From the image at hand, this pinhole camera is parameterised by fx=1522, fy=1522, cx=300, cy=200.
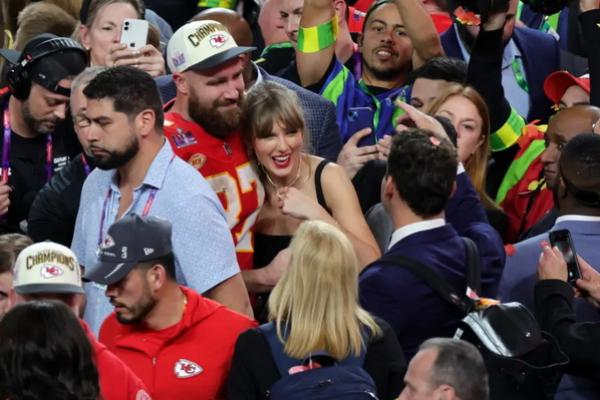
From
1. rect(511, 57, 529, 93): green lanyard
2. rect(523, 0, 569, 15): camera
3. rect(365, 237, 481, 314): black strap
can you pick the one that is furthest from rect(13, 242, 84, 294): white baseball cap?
rect(511, 57, 529, 93): green lanyard

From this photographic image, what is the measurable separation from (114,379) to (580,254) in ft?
6.78

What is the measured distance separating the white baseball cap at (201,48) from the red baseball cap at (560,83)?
188cm

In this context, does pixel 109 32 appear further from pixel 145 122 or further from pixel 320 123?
pixel 145 122

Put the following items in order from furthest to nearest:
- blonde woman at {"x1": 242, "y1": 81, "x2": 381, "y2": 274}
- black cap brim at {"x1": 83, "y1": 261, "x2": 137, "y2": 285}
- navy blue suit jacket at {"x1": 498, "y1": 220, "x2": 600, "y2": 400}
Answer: blonde woman at {"x1": 242, "y1": 81, "x2": 381, "y2": 274} → navy blue suit jacket at {"x1": 498, "y1": 220, "x2": 600, "y2": 400} → black cap brim at {"x1": 83, "y1": 261, "x2": 137, "y2": 285}

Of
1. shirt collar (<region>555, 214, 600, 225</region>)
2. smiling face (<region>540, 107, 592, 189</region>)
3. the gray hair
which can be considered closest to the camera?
the gray hair

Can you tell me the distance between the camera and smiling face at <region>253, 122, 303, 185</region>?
6449 mm

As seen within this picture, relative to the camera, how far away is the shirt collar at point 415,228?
577cm

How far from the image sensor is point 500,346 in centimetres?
543

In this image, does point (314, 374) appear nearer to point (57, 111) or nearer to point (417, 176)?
point (417, 176)

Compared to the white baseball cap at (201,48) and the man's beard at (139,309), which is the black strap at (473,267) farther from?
the white baseball cap at (201,48)

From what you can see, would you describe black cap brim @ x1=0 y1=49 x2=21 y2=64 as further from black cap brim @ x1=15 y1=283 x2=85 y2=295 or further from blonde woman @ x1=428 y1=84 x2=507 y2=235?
black cap brim @ x1=15 y1=283 x2=85 y2=295

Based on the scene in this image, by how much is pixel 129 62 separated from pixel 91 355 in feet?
9.81

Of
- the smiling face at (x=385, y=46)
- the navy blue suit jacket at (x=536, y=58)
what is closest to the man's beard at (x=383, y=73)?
the smiling face at (x=385, y=46)

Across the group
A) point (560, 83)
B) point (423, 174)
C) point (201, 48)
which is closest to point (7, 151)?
point (201, 48)
